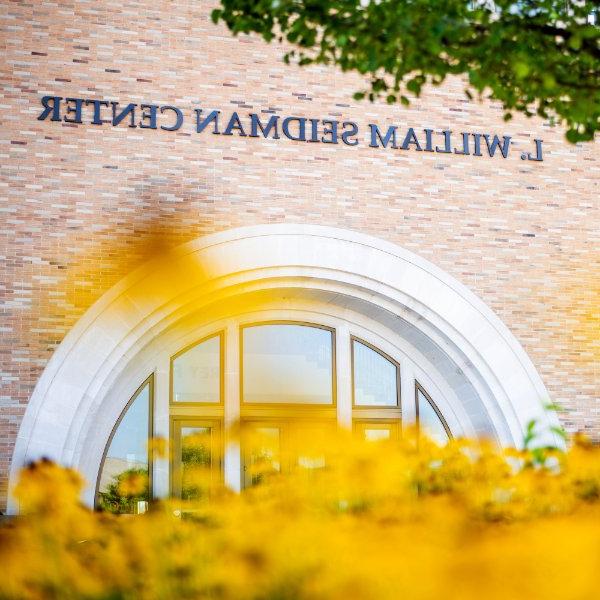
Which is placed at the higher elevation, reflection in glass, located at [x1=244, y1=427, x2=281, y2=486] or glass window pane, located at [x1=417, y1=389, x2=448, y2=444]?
glass window pane, located at [x1=417, y1=389, x2=448, y2=444]

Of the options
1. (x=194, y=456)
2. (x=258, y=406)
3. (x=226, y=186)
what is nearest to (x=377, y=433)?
(x=258, y=406)

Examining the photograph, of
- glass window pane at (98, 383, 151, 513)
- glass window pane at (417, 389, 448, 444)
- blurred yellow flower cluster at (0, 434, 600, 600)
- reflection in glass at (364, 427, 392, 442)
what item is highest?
glass window pane at (417, 389, 448, 444)

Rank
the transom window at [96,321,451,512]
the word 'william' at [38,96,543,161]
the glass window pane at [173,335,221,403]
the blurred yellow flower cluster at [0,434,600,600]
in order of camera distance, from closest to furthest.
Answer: the blurred yellow flower cluster at [0,434,600,600]
the word 'william' at [38,96,543,161]
the transom window at [96,321,451,512]
the glass window pane at [173,335,221,403]

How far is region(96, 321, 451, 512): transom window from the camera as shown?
1150cm

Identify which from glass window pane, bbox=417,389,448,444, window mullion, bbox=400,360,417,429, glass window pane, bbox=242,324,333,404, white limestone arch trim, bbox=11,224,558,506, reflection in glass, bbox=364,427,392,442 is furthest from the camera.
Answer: glass window pane, bbox=417,389,448,444

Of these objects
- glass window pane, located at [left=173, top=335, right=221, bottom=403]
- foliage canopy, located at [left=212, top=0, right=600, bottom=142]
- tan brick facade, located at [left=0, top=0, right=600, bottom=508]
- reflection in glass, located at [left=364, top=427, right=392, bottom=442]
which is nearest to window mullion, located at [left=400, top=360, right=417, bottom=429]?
reflection in glass, located at [left=364, top=427, right=392, bottom=442]

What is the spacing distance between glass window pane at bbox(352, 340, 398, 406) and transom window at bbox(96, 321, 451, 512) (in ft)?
0.05

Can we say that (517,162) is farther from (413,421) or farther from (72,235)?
(72,235)

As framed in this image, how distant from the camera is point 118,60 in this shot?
1123 centimetres

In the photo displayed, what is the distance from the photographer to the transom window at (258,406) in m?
11.5

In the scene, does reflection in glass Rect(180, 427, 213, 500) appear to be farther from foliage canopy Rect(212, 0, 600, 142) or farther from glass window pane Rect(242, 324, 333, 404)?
foliage canopy Rect(212, 0, 600, 142)

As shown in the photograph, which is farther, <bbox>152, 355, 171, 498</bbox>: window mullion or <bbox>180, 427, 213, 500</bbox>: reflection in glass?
<bbox>180, 427, 213, 500</bbox>: reflection in glass

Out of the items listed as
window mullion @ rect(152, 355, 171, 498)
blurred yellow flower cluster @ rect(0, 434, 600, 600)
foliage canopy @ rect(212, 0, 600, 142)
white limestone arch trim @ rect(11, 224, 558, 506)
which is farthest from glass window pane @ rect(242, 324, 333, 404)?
foliage canopy @ rect(212, 0, 600, 142)

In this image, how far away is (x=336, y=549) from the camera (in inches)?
159
